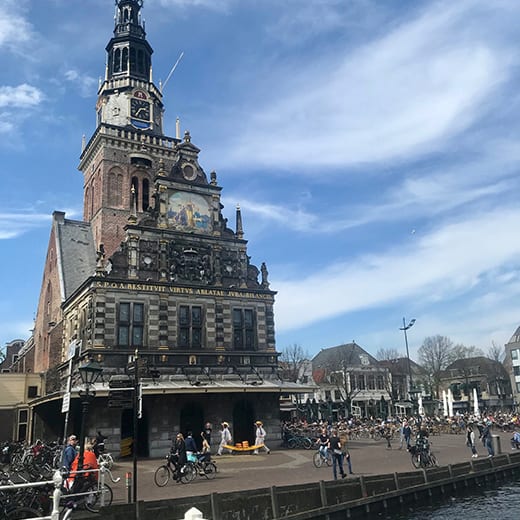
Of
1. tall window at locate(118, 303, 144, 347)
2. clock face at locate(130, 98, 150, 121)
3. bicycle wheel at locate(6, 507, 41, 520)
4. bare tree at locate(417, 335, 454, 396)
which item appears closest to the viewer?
bicycle wheel at locate(6, 507, 41, 520)

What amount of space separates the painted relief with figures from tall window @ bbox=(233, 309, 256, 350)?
589 cm

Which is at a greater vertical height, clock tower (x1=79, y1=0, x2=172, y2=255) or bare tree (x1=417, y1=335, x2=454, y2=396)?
clock tower (x1=79, y1=0, x2=172, y2=255)

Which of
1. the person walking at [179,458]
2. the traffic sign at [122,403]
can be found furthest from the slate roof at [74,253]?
the traffic sign at [122,403]

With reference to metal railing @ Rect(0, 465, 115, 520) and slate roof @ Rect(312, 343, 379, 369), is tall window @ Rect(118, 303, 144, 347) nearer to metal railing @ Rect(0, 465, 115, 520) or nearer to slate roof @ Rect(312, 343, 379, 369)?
metal railing @ Rect(0, 465, 115, 520)

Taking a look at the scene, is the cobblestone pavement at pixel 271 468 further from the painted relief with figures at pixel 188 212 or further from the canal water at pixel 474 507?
the painted relief with figures at pixel 188 212

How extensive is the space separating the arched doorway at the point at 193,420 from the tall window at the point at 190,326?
134 inches

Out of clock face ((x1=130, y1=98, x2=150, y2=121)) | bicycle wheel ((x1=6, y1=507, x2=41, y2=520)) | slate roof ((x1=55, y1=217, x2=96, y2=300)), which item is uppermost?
clock face ((x1=130, y1=98, x2=150, y2=121))

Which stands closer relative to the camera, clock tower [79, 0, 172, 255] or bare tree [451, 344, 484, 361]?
clock tower [79, 0, 172, 255]

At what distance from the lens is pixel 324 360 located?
8194 centimetres

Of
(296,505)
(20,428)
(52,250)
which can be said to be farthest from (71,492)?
(52,250)

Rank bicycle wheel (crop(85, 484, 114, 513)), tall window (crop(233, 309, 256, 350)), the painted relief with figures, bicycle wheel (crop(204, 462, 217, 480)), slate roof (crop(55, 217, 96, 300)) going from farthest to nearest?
slate roof (crop(55, 217, 96, 300)) < the painted relief with figures < tall window (crop(233, 309, 256, 350)) < bicycle wheel (crop(204, 462, 217, 480)) < bicycle wheel (crop(85, 484, 114, 513))

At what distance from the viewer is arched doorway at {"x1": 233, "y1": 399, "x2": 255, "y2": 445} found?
102 feet

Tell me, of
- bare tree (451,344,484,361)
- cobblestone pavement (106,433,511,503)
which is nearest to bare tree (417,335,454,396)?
bare tree (451,344,484,361)

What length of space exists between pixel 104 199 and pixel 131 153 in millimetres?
4224
